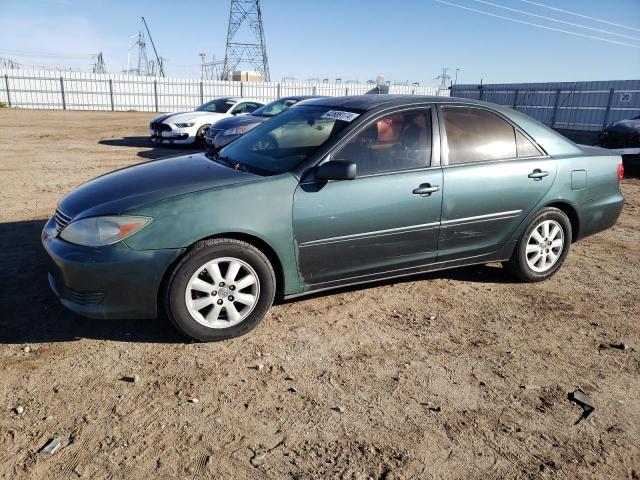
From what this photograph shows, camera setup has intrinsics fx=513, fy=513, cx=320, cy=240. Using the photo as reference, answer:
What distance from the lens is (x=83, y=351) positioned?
3.31m

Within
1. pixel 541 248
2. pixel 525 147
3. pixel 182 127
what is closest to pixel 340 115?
pixel 525 147

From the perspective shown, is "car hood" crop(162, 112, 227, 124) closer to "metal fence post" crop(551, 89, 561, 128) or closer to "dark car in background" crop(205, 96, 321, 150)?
"dark car in background" crop(205, 96, 321, 150)

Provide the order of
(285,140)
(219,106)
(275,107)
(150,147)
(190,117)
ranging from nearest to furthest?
Answer: (285,140), (275,107), (190,117), (150,147), (219,106)

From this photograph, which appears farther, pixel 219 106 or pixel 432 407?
pixel 219 106

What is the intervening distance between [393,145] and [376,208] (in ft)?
1.88

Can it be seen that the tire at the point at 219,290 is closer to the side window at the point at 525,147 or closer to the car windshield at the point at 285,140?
the car windshield at the point at 285,140

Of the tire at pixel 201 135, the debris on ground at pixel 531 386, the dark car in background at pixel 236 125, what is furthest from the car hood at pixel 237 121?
the debris on ground at pixel 531 386

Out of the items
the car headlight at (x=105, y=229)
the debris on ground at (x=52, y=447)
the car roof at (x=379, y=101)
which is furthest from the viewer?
the car roof at (x=379, y=101)

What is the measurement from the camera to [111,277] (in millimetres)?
3141

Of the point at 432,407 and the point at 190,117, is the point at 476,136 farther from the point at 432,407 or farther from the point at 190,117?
the point at 190,117

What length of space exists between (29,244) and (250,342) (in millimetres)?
3066

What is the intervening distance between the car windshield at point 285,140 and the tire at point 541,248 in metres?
1.93

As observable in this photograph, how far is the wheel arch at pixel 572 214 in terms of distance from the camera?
4659 mm

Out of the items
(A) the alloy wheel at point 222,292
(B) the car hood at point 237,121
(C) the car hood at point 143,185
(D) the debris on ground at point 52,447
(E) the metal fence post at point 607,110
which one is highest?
(E) the metal fence post at point 607,110
